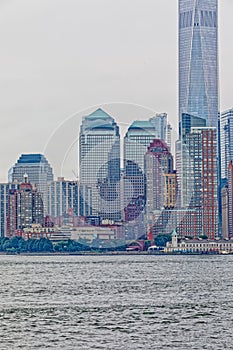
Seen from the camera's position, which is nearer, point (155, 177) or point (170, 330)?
point (170, 330)

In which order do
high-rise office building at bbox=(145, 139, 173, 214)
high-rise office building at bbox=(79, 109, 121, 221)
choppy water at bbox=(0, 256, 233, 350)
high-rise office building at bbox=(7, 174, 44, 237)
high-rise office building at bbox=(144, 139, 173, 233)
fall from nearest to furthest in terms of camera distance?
choppy water at bbox=(0, 256, 233, 350), high-rise office building at bbox=(79, 109, 121, 221), high-rise office building at bbox=(144, 139, 173, 233), high-rise office building at bbox=(145, 139, 173, 214), high-rise office building at bbox=(7, 174, 44, 237)

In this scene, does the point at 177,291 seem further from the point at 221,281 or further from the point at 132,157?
→ the point at 132,157

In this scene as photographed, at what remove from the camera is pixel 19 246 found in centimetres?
16525

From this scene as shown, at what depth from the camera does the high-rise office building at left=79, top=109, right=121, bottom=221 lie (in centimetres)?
15788

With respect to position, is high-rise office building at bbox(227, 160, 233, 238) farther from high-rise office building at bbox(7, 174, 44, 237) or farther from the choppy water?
the choppy water

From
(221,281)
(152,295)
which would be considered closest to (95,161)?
(221,281)

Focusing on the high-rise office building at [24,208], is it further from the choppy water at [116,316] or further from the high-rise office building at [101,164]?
the choppy water at [116,316]

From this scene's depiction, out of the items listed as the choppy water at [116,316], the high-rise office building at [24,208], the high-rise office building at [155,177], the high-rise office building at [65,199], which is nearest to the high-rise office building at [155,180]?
the high-rise office building at [155,177]

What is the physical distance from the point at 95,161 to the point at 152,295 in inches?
4460

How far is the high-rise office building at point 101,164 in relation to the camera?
158 metres

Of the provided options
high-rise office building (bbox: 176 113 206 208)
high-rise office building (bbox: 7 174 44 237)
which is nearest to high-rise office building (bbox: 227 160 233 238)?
high-rise office building (bbox: 176 113 206 208)

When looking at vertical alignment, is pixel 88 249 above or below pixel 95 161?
below

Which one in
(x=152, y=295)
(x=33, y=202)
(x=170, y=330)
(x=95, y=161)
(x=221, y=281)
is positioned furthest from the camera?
(x=33, y=202)

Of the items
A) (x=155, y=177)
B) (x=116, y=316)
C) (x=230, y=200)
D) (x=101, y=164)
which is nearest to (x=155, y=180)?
(x=155, y=177)
